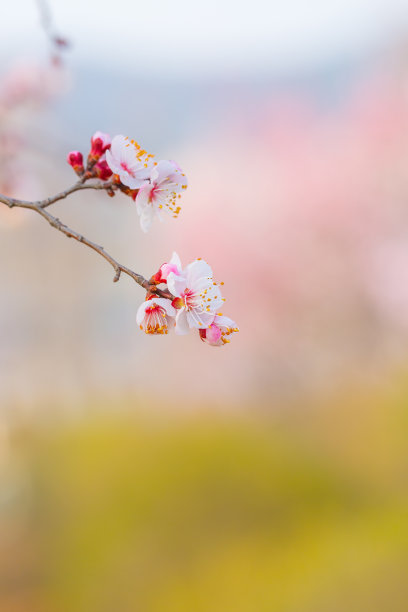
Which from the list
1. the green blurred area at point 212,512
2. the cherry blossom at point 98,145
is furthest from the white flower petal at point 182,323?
the green blurred area at point 212,512

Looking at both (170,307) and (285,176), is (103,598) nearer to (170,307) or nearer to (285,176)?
(170,307)

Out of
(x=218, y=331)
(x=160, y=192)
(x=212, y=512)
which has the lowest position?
(x=212, y=512)

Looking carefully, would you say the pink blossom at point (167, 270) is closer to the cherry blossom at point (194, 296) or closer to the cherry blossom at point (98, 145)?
the cherry blossom at point (194, 296)

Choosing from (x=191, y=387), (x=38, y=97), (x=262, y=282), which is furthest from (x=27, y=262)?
(x=38, y=97)

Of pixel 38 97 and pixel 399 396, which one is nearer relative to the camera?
pixel 38 97

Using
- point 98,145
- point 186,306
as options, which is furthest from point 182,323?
point 98,145

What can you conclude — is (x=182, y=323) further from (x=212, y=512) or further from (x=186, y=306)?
(x=212, y=512)
